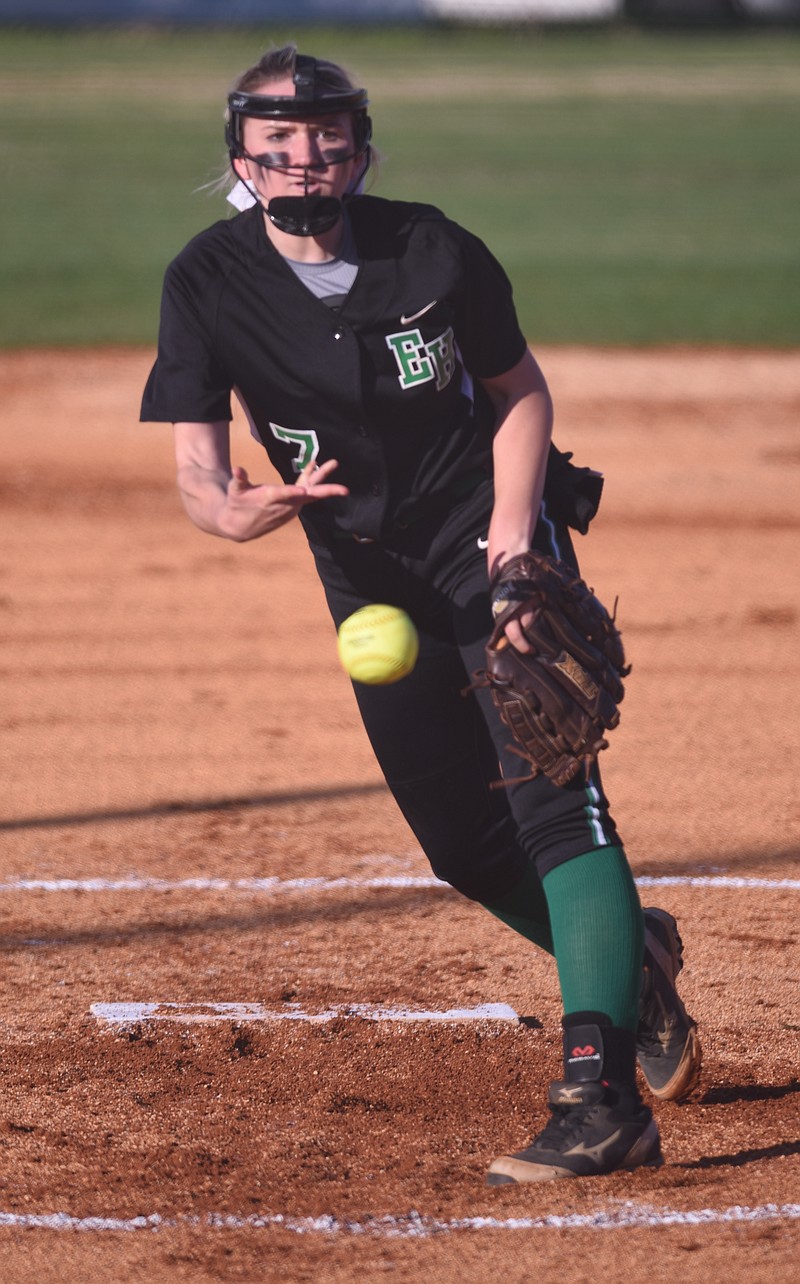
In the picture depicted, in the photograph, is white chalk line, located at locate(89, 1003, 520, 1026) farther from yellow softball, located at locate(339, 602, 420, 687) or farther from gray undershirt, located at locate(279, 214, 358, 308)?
gray undershirt, located at locate(279, 214, 358, 308)

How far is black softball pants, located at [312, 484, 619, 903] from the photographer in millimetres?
2980

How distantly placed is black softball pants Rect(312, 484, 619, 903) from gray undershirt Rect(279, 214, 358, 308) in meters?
0.45

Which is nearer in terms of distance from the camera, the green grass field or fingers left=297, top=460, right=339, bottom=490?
fingers left=297, top=460, right=339, bottom=490

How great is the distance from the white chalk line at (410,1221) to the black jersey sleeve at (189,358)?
4.56ft

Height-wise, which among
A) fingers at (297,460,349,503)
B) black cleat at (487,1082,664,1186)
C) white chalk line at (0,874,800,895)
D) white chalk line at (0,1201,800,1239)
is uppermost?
fingers at (297,460,349,503)

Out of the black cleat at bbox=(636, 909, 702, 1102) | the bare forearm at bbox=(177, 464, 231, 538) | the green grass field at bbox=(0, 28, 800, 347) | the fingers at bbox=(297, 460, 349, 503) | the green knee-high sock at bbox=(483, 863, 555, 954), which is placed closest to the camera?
the fingers at bbox=(297, 460, 349, 503)

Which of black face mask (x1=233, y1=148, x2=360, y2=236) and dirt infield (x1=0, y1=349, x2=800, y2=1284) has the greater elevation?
Result: black face mask (x1=233, y1=148, x2=360, y2=236)

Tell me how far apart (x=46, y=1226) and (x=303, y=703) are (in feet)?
10.3

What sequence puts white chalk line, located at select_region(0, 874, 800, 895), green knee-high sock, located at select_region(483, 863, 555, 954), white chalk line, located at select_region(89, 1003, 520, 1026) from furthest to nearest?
white chalk line, located at select_region(0, 874, 800, 895) < white chalk line, located at select_region(89, 1003, 520, 1026) < green knee-high sock, located at select_region(483, 863, 555, 954)

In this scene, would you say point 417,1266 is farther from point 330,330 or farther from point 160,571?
point 160,571

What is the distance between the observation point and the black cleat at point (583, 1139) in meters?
2.73

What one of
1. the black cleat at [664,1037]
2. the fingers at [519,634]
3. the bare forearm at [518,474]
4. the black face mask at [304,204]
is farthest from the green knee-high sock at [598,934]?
the black face mask at [304,204]

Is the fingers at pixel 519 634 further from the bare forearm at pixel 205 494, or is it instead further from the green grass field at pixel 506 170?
the green grass field at pixel 506 170

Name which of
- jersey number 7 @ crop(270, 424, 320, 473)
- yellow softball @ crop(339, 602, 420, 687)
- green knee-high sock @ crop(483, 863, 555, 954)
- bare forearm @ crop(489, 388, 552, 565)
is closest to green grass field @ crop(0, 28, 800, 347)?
jersey number 7 @ crop(270, 424, 320, 473)
